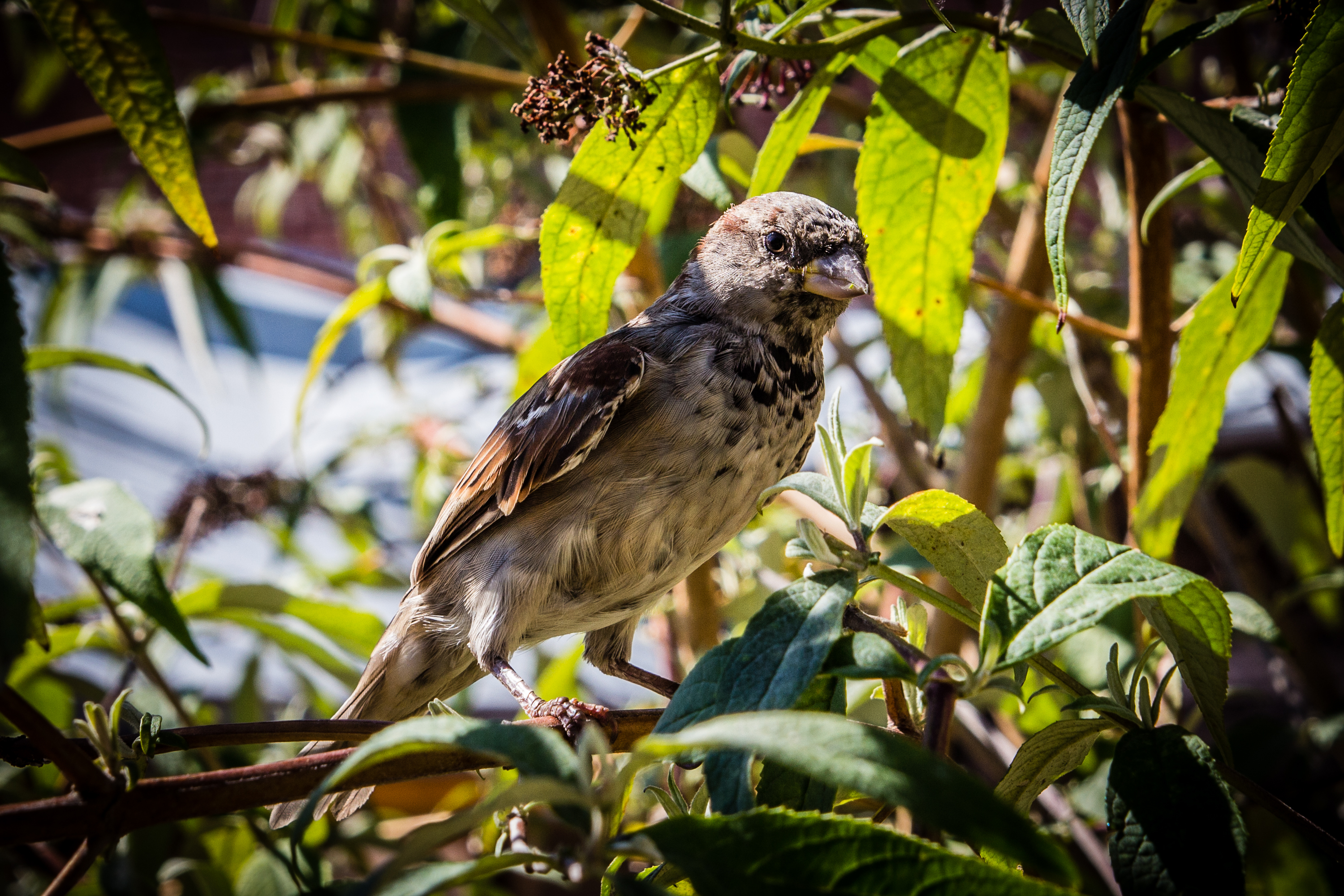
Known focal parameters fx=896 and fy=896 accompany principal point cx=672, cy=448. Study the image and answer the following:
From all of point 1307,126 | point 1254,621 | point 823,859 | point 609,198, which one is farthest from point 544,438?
point 1254,621

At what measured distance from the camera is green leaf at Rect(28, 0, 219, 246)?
87cm

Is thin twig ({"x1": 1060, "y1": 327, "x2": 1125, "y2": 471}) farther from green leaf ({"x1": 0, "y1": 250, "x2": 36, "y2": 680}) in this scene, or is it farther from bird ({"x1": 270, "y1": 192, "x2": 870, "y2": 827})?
green leaf ({"x1": 0, "y1": 250, "x2": 36, "y2": 680})

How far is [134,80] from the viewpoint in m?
0.91

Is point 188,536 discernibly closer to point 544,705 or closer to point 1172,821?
point 544,705

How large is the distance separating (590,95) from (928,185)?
1.54ft

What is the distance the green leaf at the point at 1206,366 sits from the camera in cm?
121

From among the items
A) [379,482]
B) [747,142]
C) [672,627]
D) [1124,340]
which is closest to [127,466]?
[379,482]

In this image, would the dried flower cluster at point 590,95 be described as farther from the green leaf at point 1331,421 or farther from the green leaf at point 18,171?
the green leaf at point 1331,421

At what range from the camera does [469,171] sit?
327cm

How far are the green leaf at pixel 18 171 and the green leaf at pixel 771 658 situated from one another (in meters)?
0.82

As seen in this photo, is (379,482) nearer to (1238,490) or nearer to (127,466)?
(127,466)

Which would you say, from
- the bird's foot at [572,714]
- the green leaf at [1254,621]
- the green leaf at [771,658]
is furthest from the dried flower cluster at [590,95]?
the green leaf at [1254,621]

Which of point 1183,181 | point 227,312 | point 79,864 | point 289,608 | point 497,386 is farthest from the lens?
point 497,386

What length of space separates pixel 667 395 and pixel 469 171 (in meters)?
2.23
